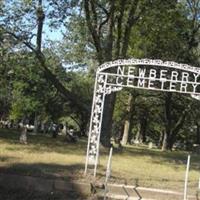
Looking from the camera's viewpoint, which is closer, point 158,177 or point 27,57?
point 158,177

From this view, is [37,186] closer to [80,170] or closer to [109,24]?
[80,170]

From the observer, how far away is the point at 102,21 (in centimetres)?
3058

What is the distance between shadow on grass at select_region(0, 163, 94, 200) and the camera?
13.4 metres

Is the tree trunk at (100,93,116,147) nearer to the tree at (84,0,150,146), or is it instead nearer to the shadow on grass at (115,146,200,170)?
the tree at (84,0,150,146)

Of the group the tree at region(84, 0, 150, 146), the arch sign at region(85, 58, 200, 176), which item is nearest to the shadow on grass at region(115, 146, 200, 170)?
the tree at region(84, 0, 150, 146)

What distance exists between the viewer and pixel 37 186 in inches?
542

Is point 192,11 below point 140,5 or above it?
above

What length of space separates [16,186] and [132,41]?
3137 cm

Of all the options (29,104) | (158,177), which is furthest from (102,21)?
(29,104)

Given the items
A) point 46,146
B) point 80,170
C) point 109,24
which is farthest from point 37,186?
point 109,24

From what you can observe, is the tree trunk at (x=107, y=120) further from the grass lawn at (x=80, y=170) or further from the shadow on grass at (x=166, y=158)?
the grass lawn at (x=80, y=170)

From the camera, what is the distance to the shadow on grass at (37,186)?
13383 mm

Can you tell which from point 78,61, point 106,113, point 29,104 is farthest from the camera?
point 29,104

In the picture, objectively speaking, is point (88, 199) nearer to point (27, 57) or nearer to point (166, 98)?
point (27, 57)
